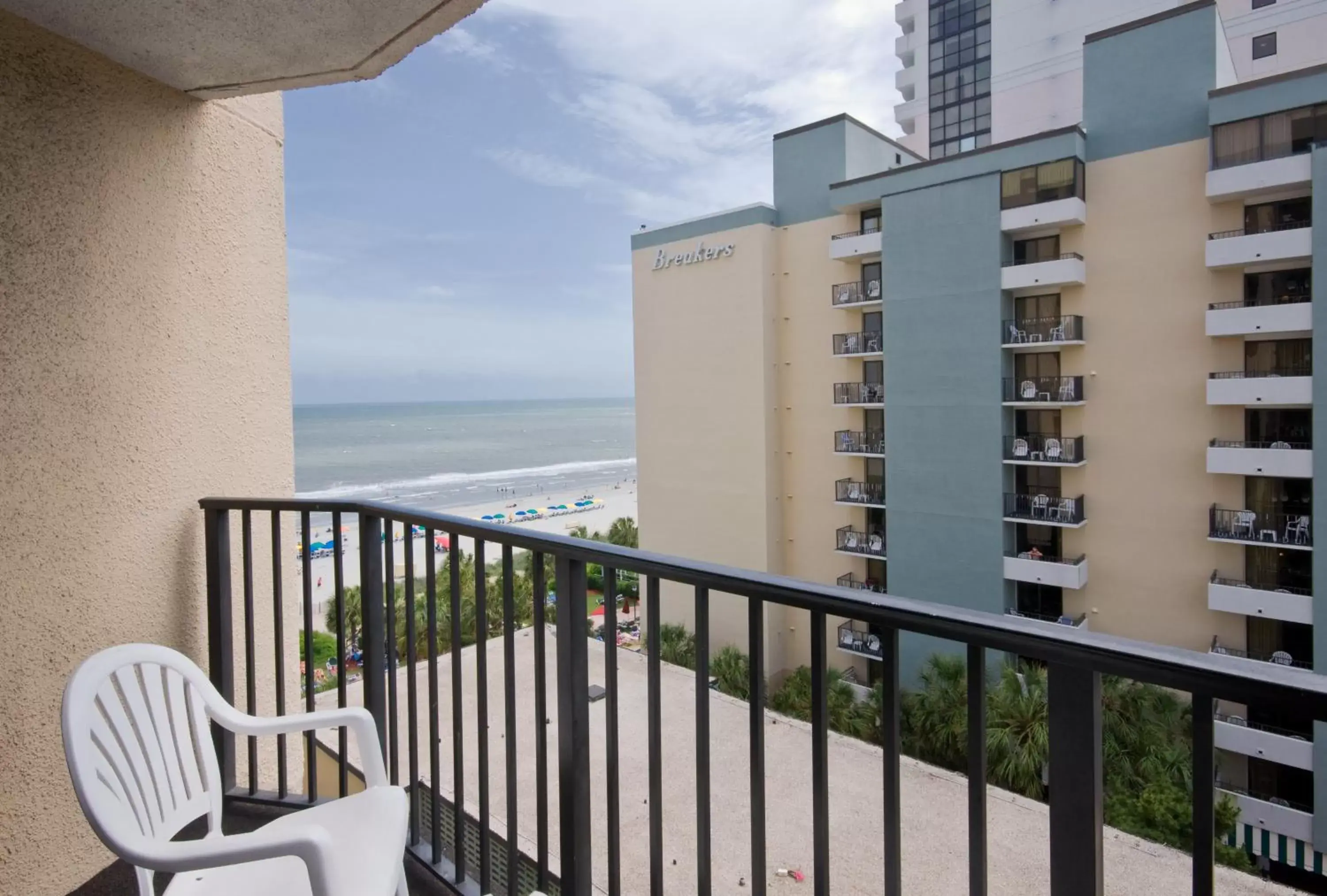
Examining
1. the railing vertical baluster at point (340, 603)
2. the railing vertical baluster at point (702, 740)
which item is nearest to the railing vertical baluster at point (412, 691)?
the railing vertical baluster at point (340, 603)

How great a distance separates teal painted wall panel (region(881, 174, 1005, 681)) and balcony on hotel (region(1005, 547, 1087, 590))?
256 mm

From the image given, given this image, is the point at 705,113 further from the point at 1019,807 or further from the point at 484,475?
the point at 1019,807

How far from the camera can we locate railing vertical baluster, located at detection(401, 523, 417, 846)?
160cm

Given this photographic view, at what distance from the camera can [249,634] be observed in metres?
2.03

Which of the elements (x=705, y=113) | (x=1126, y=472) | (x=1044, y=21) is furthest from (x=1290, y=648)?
(x=705, y=113)

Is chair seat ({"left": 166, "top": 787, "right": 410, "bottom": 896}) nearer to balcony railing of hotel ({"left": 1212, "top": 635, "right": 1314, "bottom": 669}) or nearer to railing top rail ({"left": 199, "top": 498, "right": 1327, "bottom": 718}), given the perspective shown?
railing top rail ({"left": 199, "top": 498, "right": 1327, "bottom": 718})

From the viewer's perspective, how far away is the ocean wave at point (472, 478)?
84.0ft

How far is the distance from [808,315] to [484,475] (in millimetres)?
20291

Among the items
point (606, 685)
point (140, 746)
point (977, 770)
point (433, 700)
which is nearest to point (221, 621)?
point (433, 700)

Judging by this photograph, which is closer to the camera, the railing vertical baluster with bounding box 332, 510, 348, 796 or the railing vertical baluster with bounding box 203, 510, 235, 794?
the railing vertical baluster with bounding box 332, 510, 348, 796

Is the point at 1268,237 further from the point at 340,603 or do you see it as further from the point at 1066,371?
the point at 340,603

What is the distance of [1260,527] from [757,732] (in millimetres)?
14746

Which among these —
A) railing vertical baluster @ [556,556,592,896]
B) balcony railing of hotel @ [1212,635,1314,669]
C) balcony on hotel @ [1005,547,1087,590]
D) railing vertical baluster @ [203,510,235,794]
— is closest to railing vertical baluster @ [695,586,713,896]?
railing vertical baluster @ [556,556,592,896]

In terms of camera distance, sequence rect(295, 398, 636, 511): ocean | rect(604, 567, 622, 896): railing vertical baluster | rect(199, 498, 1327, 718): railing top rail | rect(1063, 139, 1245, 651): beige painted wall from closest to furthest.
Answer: rect(199, 498, 1327, 718): railing top rail, rect(604, 567, 622, 896): railing vertical baluster, rect(1063, 139, 1245, 651): beige painted wall, rect(295, 398, 636, 511): ocean
